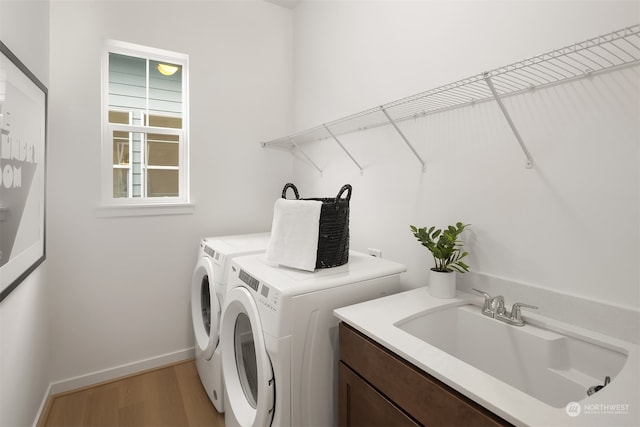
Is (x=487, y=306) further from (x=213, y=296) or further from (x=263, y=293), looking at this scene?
(x=213, y=296)

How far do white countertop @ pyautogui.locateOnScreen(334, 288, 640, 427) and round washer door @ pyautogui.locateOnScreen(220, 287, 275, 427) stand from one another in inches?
14.4

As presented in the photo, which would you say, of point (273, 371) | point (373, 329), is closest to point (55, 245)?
point (273, 371)

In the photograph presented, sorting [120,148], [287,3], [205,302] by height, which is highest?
[287,3]

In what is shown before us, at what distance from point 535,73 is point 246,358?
1759 mm

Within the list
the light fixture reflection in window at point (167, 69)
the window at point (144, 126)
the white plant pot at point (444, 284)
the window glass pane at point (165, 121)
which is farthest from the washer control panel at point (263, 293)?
the light fixture reflection in window at point (167, 69)

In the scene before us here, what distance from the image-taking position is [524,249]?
1.21 meters


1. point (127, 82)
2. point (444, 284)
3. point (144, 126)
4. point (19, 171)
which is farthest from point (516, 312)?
point (127, 82)

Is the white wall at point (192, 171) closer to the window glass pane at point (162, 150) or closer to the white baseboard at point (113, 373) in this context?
the white baseboard at point (113, 373)

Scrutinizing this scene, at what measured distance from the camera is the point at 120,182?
2242 mm

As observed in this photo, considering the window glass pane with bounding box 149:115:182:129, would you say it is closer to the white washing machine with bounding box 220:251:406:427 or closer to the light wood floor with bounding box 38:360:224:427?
the white washing machine with bounding box 220:251:406:427

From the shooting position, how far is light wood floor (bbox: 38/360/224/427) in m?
1.78

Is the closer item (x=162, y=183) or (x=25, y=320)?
(x=25, y=320)

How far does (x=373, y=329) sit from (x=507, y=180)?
2.62 ft

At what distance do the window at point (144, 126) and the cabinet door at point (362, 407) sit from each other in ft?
5.94
